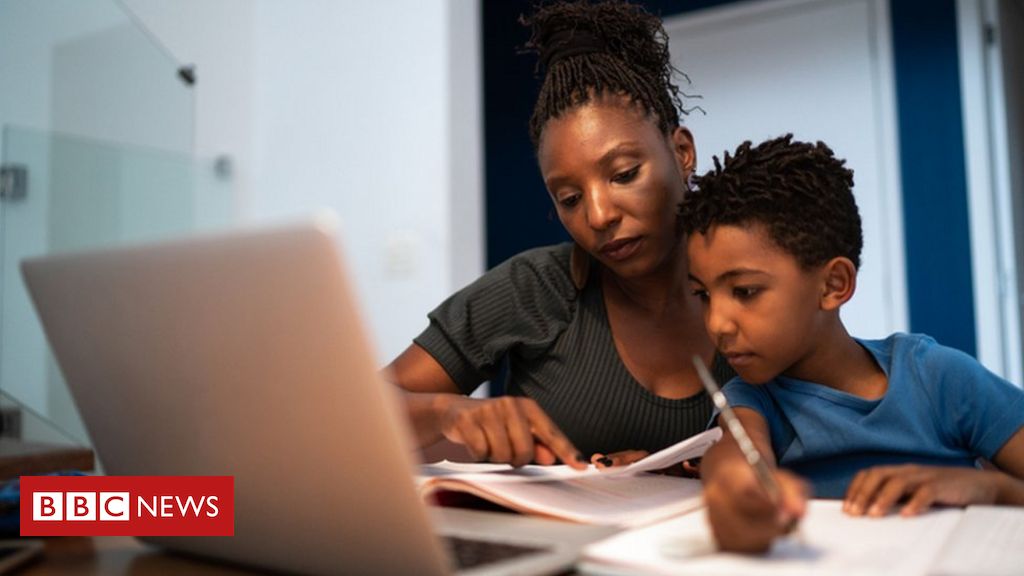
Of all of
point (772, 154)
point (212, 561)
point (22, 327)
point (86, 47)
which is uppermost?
point (86, 47)

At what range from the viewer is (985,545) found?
0.51 m

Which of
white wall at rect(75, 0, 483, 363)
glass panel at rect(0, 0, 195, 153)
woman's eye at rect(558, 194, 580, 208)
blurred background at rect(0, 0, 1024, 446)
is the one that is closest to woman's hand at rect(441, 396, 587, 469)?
woman's eye at rect(558, 194, 580, 208)

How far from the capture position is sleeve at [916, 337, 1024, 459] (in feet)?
2.71

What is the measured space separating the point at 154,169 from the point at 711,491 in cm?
205

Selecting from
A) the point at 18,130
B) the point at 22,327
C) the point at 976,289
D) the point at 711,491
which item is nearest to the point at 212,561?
the point at 711,491

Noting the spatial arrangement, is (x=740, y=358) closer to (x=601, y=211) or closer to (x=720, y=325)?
(x=720, y=325)

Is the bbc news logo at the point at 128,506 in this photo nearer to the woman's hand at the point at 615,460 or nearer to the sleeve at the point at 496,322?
the woman's hand at the point at 615,460

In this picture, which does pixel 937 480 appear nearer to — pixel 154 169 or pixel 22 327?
pixel 22 327

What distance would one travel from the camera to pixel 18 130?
1.77m

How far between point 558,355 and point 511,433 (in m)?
0.50

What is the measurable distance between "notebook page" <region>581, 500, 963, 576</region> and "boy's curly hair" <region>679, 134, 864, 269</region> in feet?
1.21

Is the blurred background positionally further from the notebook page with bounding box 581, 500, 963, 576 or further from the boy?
the notebook page with bounding box 581, 500, 963, 576

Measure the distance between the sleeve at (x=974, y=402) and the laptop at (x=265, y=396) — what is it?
19.5 inches

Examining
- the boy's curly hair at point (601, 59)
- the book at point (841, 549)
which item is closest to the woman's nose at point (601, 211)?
the boy's curly hair at point (601, 59)
